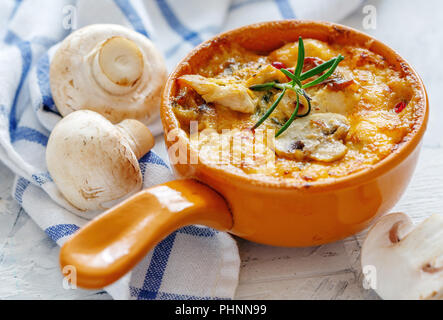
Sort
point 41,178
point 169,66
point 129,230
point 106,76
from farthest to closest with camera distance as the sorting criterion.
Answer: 1. point 169,66
2. point 106,76
3. point 41,178
4. point 129,230

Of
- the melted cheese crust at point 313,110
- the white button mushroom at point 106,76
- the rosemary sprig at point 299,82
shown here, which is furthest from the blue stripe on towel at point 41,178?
the rosemary sprig at point 299,82

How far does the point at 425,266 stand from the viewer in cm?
135

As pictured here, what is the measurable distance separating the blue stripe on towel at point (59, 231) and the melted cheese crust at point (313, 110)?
466 millimetres

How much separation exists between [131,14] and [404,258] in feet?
4.85

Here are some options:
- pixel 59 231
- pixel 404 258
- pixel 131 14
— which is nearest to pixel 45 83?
pixel 131 14

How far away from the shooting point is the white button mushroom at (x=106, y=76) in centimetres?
185

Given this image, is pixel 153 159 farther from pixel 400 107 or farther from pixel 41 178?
pixel 400 107

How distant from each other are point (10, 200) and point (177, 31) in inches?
41.2

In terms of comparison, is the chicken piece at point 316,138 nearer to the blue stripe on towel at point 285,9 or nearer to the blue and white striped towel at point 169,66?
the blue and white striped towel at point 169,66

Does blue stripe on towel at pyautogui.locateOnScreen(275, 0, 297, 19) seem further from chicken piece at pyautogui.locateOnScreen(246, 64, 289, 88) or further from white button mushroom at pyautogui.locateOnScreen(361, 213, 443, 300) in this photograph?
white button mushroom at pyautogui.locateOnScreen(361, 213, 443, 300)

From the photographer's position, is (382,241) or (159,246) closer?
(382,241)

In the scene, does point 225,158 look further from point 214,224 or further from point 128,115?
point 128,115

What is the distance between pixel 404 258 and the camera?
1.39 meters

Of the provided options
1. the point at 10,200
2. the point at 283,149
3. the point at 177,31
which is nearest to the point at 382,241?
the point at 283,149
